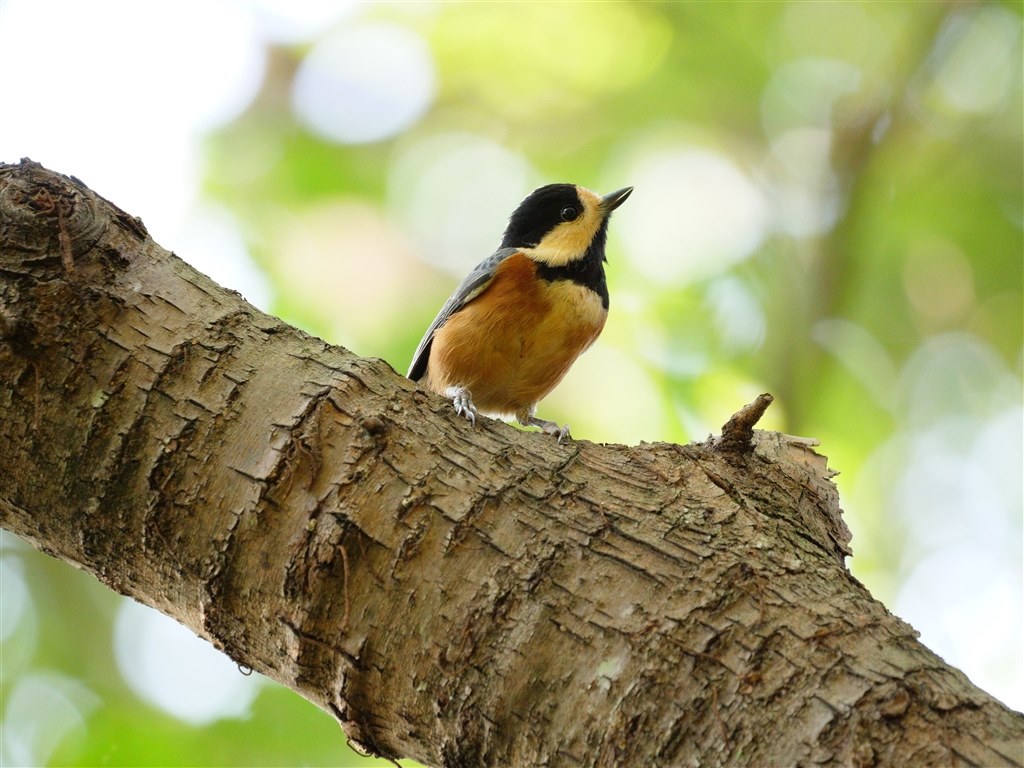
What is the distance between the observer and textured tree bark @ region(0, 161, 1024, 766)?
7.20 feet

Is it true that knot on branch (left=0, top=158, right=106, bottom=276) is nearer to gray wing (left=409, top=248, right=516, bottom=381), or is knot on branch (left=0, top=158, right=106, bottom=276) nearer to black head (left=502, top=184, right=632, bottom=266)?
gray wing (left=409, top=248, right=516, bottom=381)

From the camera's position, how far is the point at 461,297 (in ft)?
18.2

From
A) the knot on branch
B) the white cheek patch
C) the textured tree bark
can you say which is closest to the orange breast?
the white cheek patch

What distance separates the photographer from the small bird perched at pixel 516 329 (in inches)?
211

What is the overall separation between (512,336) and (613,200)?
1534mm

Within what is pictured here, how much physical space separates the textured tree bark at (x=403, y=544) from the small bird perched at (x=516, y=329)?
2.38 m

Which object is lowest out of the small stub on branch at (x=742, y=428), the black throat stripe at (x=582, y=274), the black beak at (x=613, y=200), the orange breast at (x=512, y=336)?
the small stub on branch at (x=742, y=428)

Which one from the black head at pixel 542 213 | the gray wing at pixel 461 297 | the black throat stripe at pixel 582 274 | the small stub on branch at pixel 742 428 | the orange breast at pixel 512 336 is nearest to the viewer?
the small stub on branch at pixel 742 428

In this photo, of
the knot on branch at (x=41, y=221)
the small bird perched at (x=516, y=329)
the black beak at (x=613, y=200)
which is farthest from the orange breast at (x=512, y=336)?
the knot on branch at (x=41, y=221)

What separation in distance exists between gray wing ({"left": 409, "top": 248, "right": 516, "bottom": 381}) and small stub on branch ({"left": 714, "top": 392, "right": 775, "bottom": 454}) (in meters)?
2.64

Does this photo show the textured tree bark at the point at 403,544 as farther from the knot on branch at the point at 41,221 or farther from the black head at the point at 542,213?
the black head at the point at 542,213

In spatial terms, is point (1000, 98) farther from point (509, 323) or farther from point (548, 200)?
point (509, 323)

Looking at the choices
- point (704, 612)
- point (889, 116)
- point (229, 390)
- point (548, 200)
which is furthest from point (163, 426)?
point (889, 116)

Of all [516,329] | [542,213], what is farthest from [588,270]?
[516,329]
